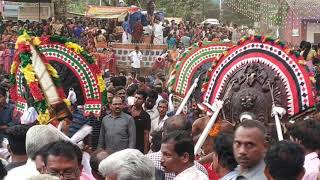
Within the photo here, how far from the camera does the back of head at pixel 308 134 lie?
5.96 metres

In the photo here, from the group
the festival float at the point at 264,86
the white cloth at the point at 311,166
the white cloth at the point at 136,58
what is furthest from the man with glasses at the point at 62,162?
the white cloth at the point at 136,58

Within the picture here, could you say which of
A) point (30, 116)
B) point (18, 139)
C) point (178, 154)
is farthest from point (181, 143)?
point (30, 116)

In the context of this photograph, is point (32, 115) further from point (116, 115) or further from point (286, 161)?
point (286, 161)

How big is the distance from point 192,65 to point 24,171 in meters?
6.47

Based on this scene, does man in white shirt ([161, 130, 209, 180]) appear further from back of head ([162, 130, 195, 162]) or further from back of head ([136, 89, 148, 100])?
back of head ([136, 89, 148, 100])

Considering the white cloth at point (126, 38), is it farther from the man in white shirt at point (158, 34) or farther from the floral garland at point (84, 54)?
the floral garland at point (84, 54)

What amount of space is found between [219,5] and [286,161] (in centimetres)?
4040

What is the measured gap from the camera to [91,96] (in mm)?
9977

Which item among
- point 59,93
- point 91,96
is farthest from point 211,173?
point 91,96

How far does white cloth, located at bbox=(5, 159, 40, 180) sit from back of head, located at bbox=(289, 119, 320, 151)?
2085mm

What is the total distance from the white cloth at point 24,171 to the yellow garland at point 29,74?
3.38 m

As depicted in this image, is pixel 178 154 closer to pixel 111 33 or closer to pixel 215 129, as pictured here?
pixel 215 129

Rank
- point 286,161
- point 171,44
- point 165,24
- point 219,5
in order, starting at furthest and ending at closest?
point 219,5 < point 165,24 < point 171,44 < point 286,161

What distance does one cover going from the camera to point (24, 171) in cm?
531
